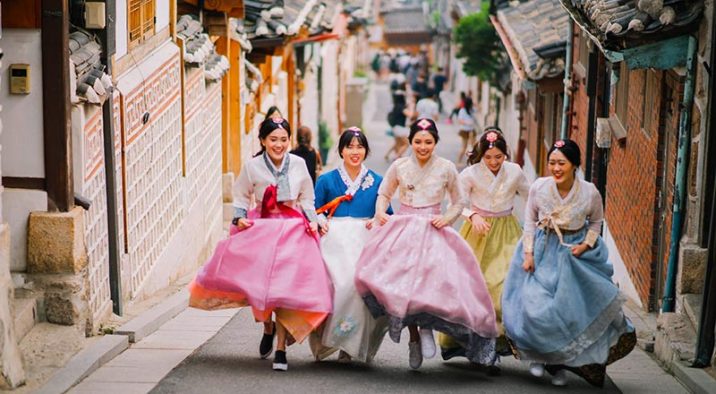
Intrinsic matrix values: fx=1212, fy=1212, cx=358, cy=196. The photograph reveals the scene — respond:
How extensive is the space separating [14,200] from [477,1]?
Result: 128 feet

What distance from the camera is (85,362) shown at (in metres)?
9.15

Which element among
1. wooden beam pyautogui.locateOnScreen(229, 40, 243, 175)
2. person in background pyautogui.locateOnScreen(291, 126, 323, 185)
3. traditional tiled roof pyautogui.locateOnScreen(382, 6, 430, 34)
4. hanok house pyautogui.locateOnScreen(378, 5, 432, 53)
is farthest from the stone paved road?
hanok house pyautogui.locateOnScreen(378, 5, 432, 53)

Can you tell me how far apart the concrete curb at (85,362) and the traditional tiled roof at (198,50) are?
6.04 metres

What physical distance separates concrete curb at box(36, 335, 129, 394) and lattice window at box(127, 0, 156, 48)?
12.3 ft

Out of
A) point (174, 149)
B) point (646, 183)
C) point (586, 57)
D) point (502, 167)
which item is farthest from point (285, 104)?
point (502, 167)

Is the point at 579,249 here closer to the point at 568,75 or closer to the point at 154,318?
the point at 154,318

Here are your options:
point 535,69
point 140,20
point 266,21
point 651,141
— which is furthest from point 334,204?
point 266,21

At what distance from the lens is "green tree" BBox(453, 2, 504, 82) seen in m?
32.0

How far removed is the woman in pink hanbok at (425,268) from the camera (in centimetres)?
900

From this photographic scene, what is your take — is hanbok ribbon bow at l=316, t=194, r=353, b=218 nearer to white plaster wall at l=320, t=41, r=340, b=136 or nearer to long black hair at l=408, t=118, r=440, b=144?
long black hair at l=408, t=118, r=440, b=144

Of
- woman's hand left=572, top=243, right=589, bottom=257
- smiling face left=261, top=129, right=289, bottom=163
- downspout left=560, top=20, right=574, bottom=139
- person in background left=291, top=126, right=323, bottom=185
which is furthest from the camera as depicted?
downspout left=560, top=20, right=574, bottom=139

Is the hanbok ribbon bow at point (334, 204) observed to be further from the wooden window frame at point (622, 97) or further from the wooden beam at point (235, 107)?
the wooden beam at point (235, 107)

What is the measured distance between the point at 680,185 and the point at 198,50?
7.56m

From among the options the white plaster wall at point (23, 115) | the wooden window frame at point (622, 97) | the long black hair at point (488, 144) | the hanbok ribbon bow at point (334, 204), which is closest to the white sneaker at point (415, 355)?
the hanbok ribbon bow at point (334, 204)
